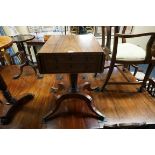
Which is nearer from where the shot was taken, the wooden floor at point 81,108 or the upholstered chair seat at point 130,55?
the wooden floor at point 81,108

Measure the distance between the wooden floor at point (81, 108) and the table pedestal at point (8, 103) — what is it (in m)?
0.05

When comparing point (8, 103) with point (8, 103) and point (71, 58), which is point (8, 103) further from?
point (71, 58)

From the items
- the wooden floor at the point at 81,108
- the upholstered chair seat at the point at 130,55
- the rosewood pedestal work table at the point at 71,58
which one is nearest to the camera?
the rosewood pedestal work table at the point at 71,58

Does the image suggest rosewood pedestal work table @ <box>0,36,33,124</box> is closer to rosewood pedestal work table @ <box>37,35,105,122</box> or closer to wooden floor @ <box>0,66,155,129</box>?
wooden floor @ <box>0,66,155,129</box>

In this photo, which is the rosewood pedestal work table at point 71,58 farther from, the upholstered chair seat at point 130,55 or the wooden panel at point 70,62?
the upholstered chair seat at point 130,55

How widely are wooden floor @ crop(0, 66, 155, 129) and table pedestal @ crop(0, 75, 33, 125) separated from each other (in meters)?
0.05

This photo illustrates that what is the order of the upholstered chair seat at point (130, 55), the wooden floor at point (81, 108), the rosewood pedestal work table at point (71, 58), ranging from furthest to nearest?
1. the upholstered chair seat at point (130, 55)
2. the wooden floor at point (81, 108)
3. the rosewood pedestal work table at point (71, 58)

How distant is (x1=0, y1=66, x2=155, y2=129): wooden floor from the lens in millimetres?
1290

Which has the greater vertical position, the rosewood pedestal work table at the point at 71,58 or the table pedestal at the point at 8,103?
the rosewood pedestal work table at the point at 71,58

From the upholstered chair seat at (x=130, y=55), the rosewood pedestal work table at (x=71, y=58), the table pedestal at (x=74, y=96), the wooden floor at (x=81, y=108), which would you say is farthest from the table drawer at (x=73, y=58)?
the wooden floor at (x=81, y=108)

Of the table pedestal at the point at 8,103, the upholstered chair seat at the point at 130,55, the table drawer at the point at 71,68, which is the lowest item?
the table pedestal at the point at 8,103

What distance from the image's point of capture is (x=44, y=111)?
142 centimetres

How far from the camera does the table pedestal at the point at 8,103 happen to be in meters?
1.32

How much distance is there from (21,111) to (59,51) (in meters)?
0.83
